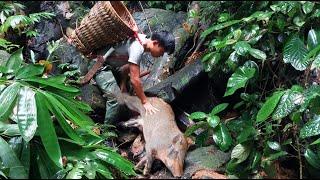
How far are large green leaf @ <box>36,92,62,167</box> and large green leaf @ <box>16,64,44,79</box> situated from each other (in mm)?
225

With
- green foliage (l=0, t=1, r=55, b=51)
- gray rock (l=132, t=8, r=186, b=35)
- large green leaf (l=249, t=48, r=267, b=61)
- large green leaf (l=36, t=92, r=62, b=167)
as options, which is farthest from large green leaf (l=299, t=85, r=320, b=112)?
green foliage (l=0, t=1, r=55, b=51)

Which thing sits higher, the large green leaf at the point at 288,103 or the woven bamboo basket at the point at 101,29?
the woven bamboo basket at the point at 101,29

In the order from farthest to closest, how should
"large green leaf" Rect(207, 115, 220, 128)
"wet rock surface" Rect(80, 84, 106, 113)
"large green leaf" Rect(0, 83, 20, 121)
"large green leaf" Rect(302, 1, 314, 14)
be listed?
1. "wet rock surface" Rect(80, 84, 106, 113)
2. "large green leaf" Rect(302, 1, 314, 14)
3. "large green leaf" Rect(207, 115, 220, 128)
4. "large green leaf" Rect(0, 83, 20, 121)

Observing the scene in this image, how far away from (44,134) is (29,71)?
53cm

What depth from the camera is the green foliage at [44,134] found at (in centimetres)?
192

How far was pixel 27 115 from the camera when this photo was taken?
200 centimetres

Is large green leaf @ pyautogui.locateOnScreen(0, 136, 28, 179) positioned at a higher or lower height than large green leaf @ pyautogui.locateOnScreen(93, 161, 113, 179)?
higher

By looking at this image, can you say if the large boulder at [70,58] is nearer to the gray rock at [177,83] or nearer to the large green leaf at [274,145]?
the gray rock at [177,83]

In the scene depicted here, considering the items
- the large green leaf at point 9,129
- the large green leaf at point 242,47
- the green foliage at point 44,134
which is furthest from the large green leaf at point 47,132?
the large green leaf at point 242,47

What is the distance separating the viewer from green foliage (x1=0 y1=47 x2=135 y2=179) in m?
1.92

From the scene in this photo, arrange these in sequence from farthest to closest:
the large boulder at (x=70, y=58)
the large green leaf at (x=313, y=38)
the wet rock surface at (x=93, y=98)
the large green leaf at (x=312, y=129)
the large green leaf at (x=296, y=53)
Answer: the large boulder at (x=70, y=58) < the wet rock surface at (x=93, y=98) < the large green leaf at (x=313, y=38) < the large green leaf at (x=296, y=53) < the large green leaf at (x=312, y=129)

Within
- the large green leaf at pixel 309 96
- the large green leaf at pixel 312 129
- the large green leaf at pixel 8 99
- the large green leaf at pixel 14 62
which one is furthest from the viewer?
the large green leaf at pixel 309 96

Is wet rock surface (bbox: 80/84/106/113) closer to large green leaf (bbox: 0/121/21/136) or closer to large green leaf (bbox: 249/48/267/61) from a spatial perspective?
large green leaf (bbox: 249/48/267/61)

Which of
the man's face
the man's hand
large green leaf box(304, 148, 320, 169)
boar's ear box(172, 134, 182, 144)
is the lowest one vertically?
boar's ear box(172, 134, 182, 144)
